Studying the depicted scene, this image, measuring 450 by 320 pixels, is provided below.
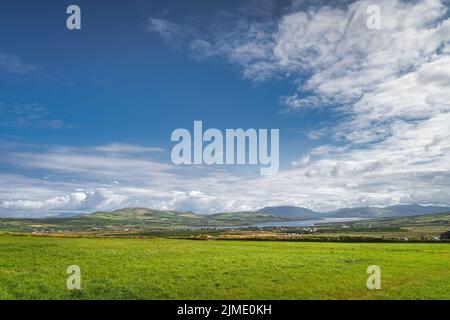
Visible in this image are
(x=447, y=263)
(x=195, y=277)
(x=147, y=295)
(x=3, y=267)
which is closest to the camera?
(x=147, y=295)

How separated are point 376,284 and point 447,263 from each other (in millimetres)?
22680

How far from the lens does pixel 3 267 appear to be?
3816 centimetres
